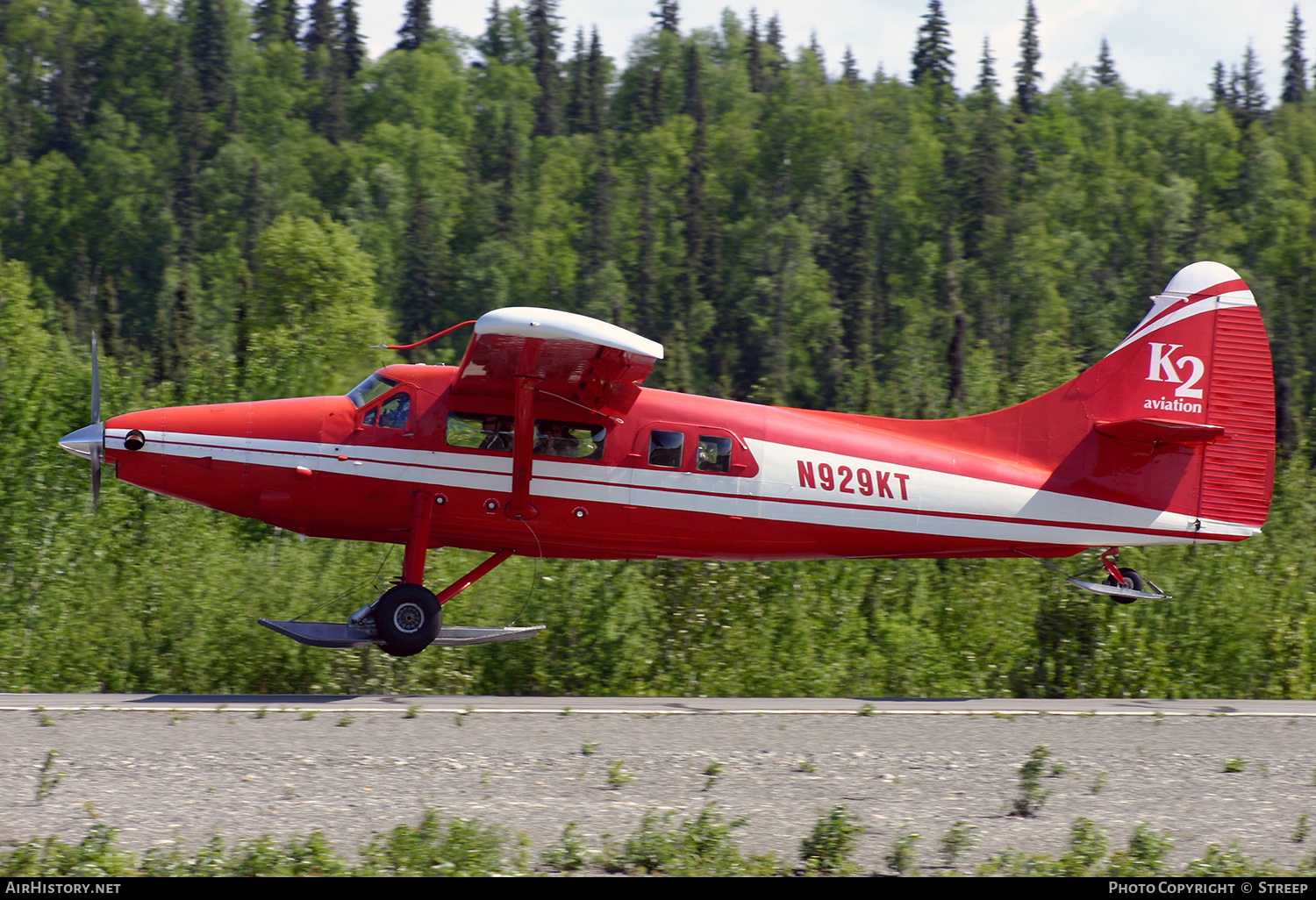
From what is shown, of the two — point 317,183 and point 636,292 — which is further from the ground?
point 317,183

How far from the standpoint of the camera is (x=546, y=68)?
9606cm

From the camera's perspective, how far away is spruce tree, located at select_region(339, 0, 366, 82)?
319 ft

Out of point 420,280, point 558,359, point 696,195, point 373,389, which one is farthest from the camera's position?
point 696,195

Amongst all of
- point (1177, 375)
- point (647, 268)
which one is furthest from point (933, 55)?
point (1177, 375)

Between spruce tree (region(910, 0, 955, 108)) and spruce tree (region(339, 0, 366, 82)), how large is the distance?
44.2 metres

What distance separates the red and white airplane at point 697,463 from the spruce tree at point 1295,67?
101 meters

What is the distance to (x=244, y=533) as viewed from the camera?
19266mm

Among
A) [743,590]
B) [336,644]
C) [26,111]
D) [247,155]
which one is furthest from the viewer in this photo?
[26,111]

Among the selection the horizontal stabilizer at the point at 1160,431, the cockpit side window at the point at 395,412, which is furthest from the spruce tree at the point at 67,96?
the horizontal stabilizer at the point at 1160,431

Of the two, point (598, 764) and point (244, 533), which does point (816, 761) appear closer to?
point (598, 764)

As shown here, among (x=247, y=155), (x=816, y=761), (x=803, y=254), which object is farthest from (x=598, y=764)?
(x=247, y=155)

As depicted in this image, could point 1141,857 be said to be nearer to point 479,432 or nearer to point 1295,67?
point 479,432

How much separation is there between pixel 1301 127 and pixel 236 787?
9068 centimetres

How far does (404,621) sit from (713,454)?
11.2ft
